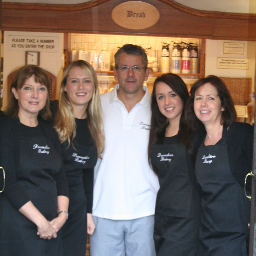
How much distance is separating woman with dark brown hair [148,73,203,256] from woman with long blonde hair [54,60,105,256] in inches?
15.6

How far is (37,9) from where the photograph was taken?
146 inches

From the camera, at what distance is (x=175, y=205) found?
208 cm

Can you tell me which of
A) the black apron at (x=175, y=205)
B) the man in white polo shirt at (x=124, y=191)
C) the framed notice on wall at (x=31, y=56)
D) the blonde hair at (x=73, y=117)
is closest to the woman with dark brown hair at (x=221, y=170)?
the black apron at (x=175, y=205)

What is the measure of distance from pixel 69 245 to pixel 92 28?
2.44 m

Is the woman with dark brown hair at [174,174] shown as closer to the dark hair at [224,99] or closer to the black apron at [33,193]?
the dark hair at [224,99]

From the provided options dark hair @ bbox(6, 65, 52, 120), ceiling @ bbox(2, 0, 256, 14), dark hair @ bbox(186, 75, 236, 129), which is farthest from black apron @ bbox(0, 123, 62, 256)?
Result: ceiling @ bbox(2, 0, 256, 14)

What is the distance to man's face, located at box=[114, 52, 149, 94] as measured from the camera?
2453mm

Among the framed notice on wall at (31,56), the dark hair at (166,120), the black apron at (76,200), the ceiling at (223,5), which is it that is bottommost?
the black apron at (76,200)

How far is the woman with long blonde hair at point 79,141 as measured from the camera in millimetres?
2156

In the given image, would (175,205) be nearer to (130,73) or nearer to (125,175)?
(125,175)

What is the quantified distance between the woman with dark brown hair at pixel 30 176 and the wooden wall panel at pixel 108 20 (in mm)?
2061

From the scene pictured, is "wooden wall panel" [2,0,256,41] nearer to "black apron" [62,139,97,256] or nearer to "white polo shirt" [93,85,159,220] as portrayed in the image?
"white polo shirt" [93,85,159,220]

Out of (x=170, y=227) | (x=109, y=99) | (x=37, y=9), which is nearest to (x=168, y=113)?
(x=109, y=99)

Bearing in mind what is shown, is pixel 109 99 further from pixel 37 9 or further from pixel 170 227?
pixel 37 9
